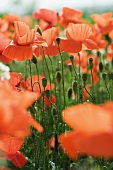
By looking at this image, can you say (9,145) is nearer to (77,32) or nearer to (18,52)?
(18,52)

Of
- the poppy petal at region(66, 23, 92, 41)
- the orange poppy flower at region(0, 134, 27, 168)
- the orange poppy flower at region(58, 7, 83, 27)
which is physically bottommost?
the orange poppy flower at region(0, 134, 27, 168)

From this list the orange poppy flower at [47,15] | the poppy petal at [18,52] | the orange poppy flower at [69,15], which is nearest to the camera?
the poppy petal at [18,52]

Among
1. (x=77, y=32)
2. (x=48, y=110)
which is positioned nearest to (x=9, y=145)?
(x=77, y=32)

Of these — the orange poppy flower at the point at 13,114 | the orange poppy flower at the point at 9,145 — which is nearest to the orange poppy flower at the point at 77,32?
the orange poppy flower at the point at 9,145

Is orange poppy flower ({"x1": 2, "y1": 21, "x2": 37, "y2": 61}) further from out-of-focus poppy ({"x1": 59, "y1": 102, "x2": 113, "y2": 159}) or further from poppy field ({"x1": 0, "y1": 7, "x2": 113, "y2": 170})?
out-of-focus poppy ({"x1": 59, "y1": 102, "x2": 113, "y2": 159})

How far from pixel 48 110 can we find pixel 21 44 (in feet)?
2.60

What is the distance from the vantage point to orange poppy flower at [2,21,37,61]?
59.3 inches

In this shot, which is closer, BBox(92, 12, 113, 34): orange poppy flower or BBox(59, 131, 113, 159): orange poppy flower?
BBox(59, 131, 113, 159): orange poppy flower

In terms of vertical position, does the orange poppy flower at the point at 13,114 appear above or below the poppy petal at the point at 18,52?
above

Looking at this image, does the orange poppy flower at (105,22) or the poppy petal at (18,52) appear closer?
the poppy petal at (18,52)

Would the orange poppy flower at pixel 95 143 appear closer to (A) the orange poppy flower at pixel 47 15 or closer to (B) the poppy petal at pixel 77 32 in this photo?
(B) the poppy petal at pixel 77 32

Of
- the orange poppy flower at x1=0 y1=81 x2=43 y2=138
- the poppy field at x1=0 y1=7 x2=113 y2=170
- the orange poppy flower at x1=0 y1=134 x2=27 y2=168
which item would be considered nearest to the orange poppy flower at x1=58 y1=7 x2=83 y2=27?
the poppy field at x1=0 y1=7 x2=113 y2=170

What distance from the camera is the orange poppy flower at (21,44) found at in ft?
4.94

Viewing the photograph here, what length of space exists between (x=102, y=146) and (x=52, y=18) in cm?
209
